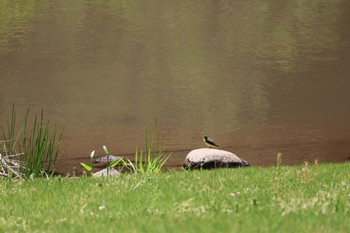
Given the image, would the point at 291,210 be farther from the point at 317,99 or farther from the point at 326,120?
the point at 317,99

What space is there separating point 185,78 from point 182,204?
2483 cm

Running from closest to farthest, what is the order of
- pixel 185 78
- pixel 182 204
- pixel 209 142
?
pixel 182 204 < pixel 209 142 < pixel 185 78

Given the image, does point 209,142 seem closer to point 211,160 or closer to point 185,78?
point 211,160

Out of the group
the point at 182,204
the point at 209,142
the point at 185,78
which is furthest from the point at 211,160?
the point at 185,78

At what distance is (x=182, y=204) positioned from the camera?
736 centimetres

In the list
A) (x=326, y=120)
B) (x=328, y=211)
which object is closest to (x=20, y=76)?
(x=326, y=120)

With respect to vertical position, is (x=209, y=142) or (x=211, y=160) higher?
(x=211, y=160)

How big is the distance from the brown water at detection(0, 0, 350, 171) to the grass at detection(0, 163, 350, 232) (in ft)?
26.6

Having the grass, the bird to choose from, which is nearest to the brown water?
the bird

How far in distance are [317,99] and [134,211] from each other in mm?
21695

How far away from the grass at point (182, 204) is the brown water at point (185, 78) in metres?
8.12

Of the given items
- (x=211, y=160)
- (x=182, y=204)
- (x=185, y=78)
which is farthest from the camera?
(x=185, y=78)

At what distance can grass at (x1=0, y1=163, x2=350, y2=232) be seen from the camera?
603 cm

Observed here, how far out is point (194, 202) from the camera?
7773mm
